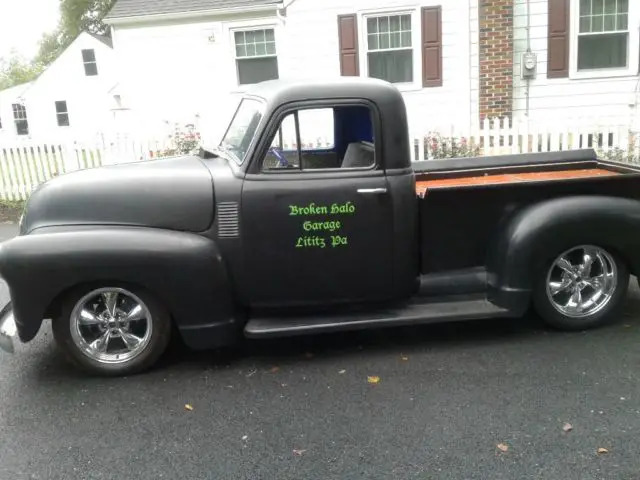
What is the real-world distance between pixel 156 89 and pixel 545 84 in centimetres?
940

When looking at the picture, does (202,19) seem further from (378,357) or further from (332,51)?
(378,357)

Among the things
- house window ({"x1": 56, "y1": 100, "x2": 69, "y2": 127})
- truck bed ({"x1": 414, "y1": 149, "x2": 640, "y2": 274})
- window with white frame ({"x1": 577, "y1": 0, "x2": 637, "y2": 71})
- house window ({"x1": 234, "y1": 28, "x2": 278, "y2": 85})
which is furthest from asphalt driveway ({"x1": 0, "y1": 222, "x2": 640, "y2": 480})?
house window ({"x1": 56, "y1": 100, "x2": 69, "y2": 127})

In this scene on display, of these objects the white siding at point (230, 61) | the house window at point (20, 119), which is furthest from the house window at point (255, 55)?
the house window at point (20, 119)

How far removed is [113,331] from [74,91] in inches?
1195

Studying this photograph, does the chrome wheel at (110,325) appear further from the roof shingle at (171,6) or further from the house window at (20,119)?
the house window at (20,119)

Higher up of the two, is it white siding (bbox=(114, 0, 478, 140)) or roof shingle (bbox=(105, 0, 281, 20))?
roof shingle (bbox=(105, 0, 281, 20))

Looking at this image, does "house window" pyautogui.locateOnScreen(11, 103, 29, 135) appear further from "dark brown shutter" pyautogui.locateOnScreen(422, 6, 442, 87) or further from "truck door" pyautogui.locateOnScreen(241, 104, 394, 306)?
"truck door" pyautogui.locateOnScreen(241, 104, 394, 306)

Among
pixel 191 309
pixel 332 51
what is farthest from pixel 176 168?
pixel 332 51

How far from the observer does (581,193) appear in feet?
14.6

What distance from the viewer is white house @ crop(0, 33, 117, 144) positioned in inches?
1208

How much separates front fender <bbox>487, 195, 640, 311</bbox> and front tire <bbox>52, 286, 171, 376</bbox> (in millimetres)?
2386

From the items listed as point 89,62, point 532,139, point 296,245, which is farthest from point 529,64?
point 89,62

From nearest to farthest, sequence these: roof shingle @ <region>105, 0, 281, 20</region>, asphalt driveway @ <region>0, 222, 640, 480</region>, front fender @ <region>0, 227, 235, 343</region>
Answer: asphalt driveway @ <region>0, 222, 640, 480</region> → front fender @ <region>0, 227, 235, 343</region> → roof shingle @ <region>105, 0, 281, 20</region>

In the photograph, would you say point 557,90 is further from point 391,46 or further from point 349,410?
point 349,410
